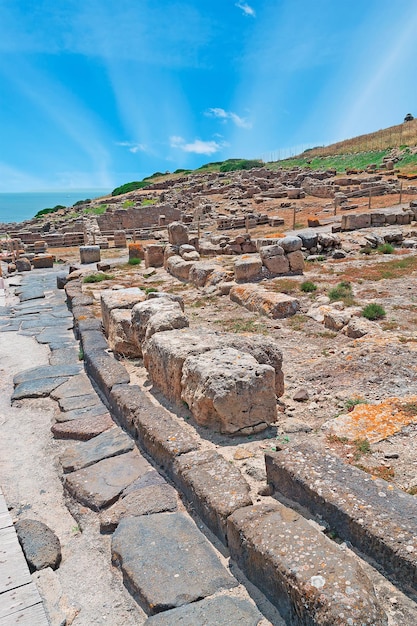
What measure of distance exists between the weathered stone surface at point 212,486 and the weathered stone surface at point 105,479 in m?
0.59

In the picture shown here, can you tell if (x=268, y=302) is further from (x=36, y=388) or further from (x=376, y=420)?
(x=376, y=420)

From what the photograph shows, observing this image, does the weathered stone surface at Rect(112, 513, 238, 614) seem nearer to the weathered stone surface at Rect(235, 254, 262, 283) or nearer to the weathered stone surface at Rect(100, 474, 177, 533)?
the weathered stone surface at Rect(100, 474, 177, 533)

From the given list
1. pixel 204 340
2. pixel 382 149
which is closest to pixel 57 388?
pixel 204 340

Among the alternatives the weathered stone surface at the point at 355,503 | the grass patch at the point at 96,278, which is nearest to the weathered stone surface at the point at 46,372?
the weathered stone surface at the point at 355,503

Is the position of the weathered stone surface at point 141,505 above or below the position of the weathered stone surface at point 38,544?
above

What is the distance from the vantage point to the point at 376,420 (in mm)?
4531

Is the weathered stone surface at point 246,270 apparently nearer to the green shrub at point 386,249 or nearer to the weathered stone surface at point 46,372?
the green shrub at point 386,249

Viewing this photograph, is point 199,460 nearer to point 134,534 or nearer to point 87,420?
point 134,534

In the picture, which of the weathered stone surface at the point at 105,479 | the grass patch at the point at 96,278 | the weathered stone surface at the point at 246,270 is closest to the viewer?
the weathered stone surface at the point at 105,479

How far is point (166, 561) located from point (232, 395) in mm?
1653

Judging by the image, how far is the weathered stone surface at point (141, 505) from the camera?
147 inches

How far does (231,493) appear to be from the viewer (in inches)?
134

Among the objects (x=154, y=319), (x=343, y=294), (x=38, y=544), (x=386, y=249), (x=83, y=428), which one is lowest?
(x=38, y=544)

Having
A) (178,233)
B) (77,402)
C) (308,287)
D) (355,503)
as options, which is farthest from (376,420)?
(178,233)
